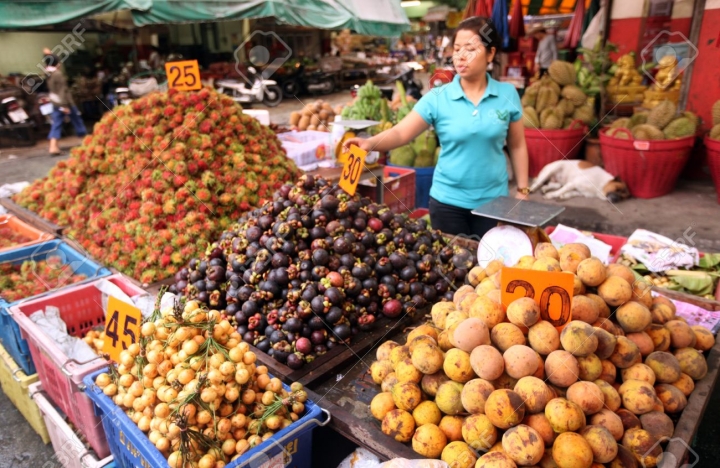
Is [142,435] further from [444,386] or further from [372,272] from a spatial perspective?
[372,272]

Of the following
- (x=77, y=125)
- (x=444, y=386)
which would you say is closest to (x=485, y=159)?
(x=444, y=386)

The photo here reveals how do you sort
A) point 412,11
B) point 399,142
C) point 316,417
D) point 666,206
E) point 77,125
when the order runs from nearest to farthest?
point 316,417, point 399,142, point 666,206, point 77,125, point 412,11

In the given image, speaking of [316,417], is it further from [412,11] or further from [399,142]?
[412,11]

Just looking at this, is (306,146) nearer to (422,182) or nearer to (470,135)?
(422,182)

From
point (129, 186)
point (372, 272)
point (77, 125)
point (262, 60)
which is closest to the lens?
point (372, 272)

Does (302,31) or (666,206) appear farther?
(302,31)

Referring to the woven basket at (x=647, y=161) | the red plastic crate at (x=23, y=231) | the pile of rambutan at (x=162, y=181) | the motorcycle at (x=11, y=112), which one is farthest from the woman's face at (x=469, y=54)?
the motorcycle at (x=11, y=112)

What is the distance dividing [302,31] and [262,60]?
8.67 feet

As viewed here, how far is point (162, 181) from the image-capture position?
3000 millimetres

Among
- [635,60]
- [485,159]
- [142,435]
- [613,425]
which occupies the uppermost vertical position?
[635,60]

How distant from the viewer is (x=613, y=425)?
124 centimetres

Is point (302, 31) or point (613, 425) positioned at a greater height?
point (302, 31)

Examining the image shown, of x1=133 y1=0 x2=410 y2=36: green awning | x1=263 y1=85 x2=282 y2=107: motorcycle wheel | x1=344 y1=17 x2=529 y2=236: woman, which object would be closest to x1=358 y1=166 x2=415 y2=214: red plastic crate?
x1=344 y1=17 x2=529 y2=236: woman

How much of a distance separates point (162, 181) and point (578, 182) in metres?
4.42
